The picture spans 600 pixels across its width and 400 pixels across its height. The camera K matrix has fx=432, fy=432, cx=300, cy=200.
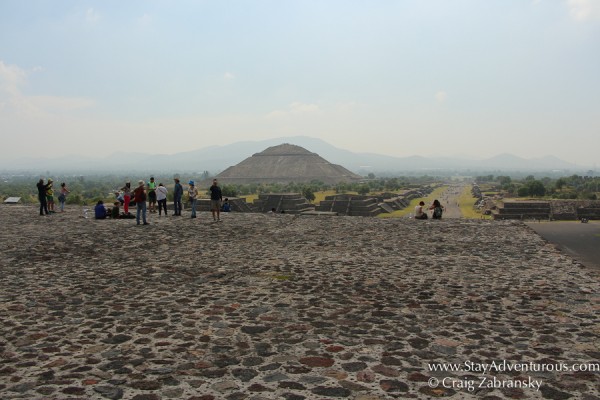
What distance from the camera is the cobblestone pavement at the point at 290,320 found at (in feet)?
15.0

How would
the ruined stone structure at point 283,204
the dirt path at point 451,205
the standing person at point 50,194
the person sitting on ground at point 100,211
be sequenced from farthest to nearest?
the dirt path at point 451,205
the ruined stone structure at point 283,204
the standing person at point 50,194
the person sitting on ground at point 100,211

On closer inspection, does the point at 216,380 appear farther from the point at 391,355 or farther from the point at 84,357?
the point at 391,355

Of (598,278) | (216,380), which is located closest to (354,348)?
(216,380)

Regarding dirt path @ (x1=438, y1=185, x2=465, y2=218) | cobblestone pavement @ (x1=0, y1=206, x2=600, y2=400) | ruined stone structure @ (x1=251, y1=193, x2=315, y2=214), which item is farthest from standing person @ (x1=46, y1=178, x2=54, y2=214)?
dirt path @ (x1=438, y1=185, x2=465, y2=218)

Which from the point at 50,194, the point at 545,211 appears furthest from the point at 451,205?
the point at 50,194

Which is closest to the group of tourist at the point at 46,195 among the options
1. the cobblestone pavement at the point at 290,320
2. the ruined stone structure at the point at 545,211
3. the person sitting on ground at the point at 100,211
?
the person sitting on ground at the point at 100,211

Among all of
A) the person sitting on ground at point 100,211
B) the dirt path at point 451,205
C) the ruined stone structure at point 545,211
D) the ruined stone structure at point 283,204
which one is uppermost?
the person sitting on ground at point 100,211

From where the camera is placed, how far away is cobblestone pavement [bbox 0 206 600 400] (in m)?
4.57

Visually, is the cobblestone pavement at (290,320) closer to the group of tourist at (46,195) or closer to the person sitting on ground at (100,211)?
the person sitting on ground at (100,211)

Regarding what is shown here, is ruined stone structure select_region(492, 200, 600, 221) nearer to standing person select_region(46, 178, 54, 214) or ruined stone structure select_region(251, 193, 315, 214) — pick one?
ruined stone structure select_region(251, 193, 315, 214)

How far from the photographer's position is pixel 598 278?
9.09 meters

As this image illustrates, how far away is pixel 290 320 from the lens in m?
6.44

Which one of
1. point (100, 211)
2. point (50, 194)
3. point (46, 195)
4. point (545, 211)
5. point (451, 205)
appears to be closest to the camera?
point (100, 211)

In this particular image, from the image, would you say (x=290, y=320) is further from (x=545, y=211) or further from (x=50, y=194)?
(x=545, y=211)
